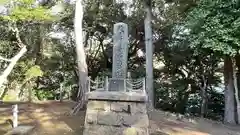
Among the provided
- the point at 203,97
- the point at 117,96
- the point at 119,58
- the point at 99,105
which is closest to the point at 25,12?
the point at 119,58

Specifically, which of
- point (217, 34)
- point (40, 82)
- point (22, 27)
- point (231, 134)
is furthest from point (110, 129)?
point (40, 82)

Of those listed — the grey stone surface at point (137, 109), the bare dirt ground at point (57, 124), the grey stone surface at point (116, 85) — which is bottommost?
the bare dirt ground at point (57, 124)

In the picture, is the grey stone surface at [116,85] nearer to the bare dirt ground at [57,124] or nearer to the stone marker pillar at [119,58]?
the stone marker pillar at [119,58]

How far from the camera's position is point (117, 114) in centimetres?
586

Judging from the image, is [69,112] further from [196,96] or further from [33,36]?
[196,96]

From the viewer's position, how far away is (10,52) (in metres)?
12.7

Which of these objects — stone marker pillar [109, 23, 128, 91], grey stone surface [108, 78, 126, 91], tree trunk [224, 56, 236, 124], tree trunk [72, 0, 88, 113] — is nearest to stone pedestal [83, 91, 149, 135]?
grey stone surface [108, 78, 126, 91]

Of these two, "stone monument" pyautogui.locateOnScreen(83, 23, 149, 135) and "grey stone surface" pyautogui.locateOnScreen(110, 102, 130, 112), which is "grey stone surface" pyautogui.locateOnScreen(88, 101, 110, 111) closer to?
"stone monument" pyautogui.locateOnScreen(83, 23, 149, 135)

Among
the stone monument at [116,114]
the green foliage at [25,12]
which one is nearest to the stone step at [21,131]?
the stone monument at [116,114]

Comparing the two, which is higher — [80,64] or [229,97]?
[80,64]

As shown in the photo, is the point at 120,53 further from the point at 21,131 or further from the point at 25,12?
the point at 25,12

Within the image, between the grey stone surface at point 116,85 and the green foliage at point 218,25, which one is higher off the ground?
the green foliage at point 218,25

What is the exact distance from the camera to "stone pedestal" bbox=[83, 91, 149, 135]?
5.79 m

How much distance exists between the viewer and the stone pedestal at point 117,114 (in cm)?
579
